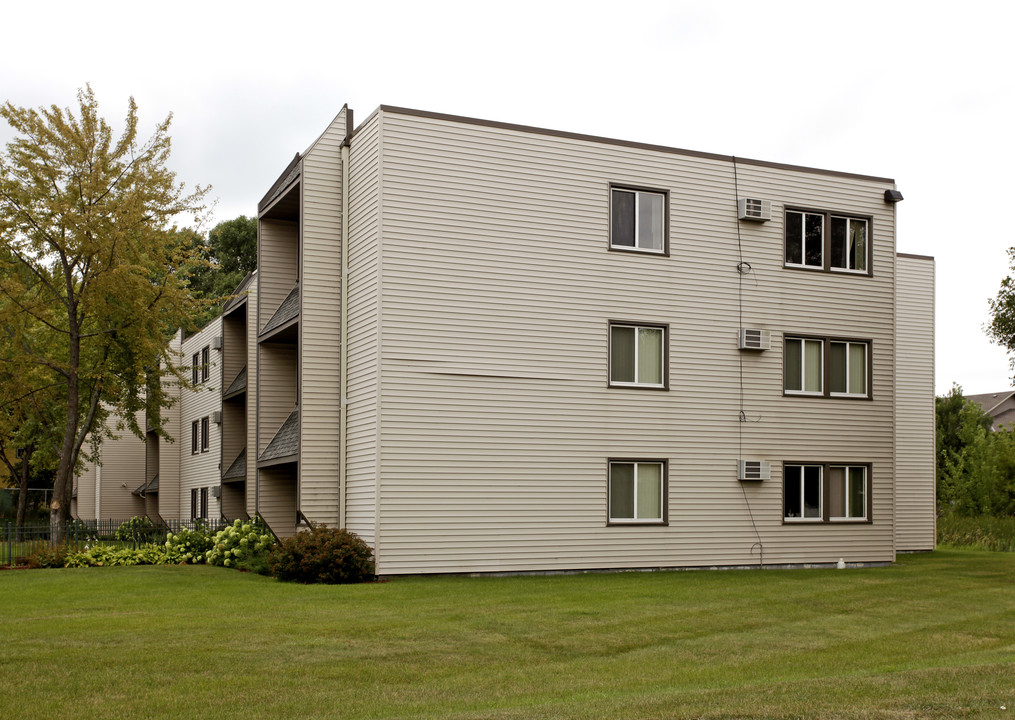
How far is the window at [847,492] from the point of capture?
1003 inches

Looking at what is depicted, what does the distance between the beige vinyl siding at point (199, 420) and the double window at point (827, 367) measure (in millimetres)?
→ 17812

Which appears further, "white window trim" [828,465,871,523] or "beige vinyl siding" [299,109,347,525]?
"white window trim" [828,465,871,523]

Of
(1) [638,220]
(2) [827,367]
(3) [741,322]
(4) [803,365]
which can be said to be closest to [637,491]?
(3) [741,322]

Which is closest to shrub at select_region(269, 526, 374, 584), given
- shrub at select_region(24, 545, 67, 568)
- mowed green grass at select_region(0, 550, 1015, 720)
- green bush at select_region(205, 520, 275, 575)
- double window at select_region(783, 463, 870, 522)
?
mowed green grass at select_region(0, 550, 1015, 720)

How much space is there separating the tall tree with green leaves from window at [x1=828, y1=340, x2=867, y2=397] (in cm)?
1653

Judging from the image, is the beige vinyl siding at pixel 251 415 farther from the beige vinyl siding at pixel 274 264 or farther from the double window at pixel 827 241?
the double window at pixel 827 241

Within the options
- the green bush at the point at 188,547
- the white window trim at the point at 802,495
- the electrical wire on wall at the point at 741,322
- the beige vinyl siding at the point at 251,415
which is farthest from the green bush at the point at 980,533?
the green bush at the point at 188,547

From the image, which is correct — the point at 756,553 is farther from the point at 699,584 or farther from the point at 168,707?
the point at 168,707

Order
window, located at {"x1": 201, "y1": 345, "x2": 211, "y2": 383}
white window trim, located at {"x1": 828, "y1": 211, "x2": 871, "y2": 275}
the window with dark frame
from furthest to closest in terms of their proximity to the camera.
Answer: window, located at {"x1": 201, "y1": 345, "x2": 211, "y2": 383} < the window with dark frame < white window trim, located at {"x1": 828, "y1": 211, "x2": 871, "y2": 275}

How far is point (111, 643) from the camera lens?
492 inches

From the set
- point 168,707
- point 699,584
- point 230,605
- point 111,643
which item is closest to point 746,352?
point 699,584

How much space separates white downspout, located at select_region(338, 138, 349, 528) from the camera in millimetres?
22875

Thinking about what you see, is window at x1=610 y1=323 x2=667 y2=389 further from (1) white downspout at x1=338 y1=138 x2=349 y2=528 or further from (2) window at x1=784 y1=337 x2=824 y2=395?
(1) white downspout at x1=338 y1=138 x2=349 y2=528

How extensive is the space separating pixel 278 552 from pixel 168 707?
11.9 m
